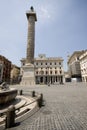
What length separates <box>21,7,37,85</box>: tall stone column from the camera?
27334 mm

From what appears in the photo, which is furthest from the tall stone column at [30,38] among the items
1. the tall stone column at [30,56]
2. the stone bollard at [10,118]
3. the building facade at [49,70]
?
the building facade at [49,70]

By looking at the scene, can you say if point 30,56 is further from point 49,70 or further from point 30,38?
point 49,70

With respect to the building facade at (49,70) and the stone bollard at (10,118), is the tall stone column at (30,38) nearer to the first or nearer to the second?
the stone bollard at (10,118)

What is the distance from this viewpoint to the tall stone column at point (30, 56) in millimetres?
27334

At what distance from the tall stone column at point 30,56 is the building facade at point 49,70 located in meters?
26.1

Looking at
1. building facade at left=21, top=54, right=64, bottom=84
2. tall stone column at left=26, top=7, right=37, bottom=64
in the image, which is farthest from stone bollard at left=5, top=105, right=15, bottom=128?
building facade at left=21, top=54, right=64, bottom=84

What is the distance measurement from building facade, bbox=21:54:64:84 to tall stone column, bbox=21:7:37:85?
85.5ft

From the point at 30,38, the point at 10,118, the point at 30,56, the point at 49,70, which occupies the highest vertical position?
the point at 30,38

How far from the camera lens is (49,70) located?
5606cm

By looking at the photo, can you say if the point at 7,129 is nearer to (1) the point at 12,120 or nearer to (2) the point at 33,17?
(1) the point at 12,120

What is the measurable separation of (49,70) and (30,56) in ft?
95.1

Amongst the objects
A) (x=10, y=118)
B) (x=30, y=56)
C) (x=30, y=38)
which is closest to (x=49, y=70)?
(x=30, y=56)

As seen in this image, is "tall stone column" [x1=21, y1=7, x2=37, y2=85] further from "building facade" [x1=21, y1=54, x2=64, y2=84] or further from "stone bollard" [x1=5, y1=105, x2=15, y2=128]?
"building facade" [x1=21, y1=54, x2=64, y2=84]

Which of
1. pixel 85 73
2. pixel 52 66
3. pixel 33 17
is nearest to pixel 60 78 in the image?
pixel 52 66
